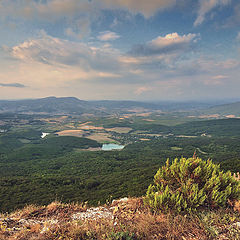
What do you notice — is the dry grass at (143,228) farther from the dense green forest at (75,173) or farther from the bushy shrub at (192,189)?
the dense green forest at (75,173)

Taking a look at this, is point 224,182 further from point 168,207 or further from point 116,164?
point 116,164

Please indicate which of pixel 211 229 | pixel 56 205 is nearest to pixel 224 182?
pixel 211 229

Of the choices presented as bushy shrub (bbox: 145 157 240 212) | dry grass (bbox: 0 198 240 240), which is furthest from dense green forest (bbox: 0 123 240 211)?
bushy shrub (bbox: 145 157 240 212)

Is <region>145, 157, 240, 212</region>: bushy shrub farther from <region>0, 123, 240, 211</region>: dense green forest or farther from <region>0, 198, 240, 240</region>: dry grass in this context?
<region>0, 123, 240, 211</region>: dense green forest

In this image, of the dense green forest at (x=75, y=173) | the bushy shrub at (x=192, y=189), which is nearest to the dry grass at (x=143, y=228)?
the bushy shrub at (x=192, y=189)

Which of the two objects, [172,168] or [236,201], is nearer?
[236,201]

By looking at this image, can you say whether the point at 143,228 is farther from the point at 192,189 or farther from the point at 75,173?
the point at 75,173

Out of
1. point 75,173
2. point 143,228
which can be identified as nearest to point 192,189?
point 143,228

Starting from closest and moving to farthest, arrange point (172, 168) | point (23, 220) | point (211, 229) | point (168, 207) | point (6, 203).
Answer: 1. point (211, 229)
2. point (168, 207)
3. point (23, 220)
4. point (172, 168)
5. point (6, 203)

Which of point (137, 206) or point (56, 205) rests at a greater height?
point (137, 206)
